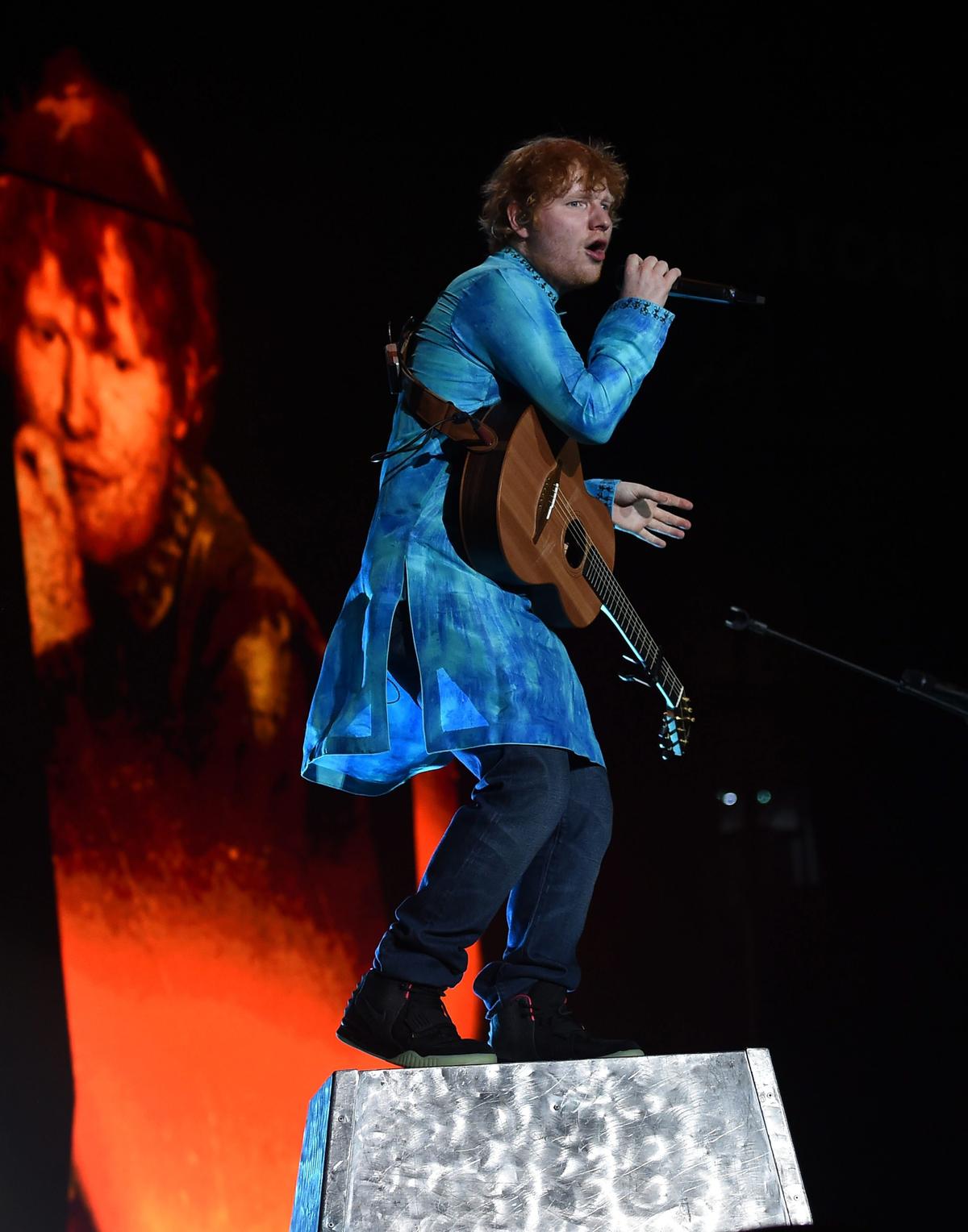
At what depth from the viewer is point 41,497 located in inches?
116

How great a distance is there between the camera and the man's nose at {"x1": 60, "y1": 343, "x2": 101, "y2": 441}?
3.02 m

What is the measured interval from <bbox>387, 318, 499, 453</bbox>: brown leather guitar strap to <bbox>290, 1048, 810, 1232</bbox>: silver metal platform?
82cm

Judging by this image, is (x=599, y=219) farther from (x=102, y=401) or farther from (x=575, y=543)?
(x=102, y=401)

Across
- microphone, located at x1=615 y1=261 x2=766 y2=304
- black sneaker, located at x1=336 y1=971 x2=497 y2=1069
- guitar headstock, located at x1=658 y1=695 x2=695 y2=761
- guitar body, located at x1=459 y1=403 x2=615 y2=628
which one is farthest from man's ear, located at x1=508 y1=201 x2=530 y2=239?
black sneaker, located at x1=336 y1=971 x2=497 y2=1069

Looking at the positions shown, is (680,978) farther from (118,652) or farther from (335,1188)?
(335,1188)

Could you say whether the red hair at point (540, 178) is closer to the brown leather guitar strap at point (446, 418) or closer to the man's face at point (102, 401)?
the brown leather guitar strap at point (446, 418)

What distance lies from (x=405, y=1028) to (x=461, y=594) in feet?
1.90

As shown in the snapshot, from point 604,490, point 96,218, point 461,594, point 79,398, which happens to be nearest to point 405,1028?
point 461,594

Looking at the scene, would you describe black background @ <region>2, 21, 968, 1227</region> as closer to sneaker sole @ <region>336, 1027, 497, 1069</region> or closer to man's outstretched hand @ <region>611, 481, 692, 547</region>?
man's outstretched hand @ <region>611, 481, 692, 547</region>

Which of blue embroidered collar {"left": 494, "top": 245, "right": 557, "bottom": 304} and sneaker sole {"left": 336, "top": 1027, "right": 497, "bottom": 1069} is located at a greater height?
blue embroidered collar {"left": 494, "top": 245, "right": 557, "bottom": 304}

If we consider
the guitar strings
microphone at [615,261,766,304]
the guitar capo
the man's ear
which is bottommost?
the guitar capo

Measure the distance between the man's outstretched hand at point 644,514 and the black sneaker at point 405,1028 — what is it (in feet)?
3.02

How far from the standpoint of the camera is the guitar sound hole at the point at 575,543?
6.04 feet

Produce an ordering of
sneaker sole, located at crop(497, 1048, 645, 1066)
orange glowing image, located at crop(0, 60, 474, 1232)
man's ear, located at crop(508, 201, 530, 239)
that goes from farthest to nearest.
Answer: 1. orange glowing image, located at crop(0, 60, 474, 1232)
2. man's ear, located at crop(508, 201, 530, 239)
3. sneaker sole, located at crop(497, 1048, 645, 1066)
